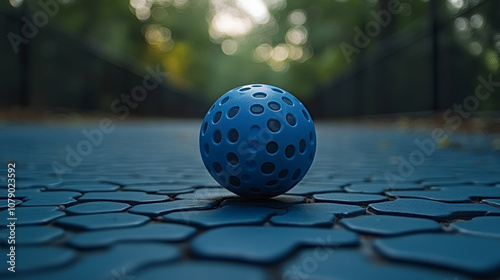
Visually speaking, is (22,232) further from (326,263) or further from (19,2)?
(19,2)

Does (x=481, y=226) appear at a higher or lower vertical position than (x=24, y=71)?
lower

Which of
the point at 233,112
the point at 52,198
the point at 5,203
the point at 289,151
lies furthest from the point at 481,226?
the point at 5,203

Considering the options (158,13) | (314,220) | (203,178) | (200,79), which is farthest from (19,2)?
(200,79)

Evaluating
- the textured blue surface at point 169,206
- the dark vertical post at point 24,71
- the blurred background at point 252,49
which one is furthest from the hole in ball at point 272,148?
the dark vertical post at point 24,71

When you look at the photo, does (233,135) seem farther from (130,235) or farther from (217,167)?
(130,235)

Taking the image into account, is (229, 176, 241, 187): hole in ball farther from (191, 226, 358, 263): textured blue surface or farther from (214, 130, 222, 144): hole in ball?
(191, 226, 358, 263): textured blue surface

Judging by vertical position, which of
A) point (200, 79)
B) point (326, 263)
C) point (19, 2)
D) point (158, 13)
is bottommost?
point (326, 263)
